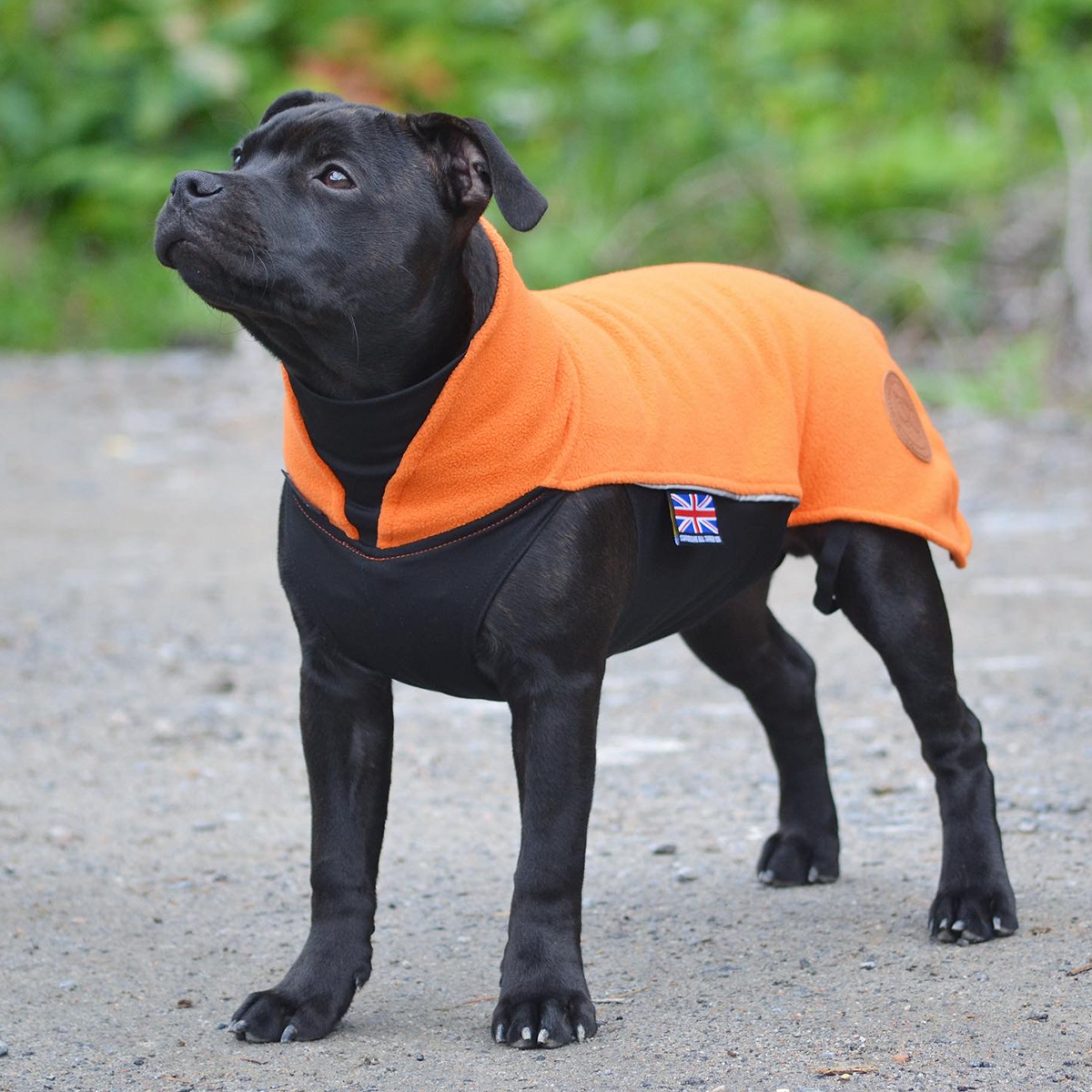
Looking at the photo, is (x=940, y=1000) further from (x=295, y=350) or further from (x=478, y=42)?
(x=478, y=42)

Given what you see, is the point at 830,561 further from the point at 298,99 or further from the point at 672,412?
the point at 298,99

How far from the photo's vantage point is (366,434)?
3.33 meters

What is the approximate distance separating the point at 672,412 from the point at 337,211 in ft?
2.66

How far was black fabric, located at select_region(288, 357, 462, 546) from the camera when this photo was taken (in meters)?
3.30

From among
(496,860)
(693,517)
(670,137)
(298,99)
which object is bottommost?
(496,860)

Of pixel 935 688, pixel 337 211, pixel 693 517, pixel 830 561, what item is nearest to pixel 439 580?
pixel 693 517

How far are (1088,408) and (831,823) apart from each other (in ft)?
22.9

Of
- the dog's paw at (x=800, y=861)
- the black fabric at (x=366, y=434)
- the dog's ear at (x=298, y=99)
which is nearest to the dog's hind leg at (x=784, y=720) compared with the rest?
the dog's paw at (x=800, y=861)

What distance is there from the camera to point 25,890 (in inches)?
173

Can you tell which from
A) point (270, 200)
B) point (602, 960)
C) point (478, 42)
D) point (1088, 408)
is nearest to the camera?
point (270, 200)

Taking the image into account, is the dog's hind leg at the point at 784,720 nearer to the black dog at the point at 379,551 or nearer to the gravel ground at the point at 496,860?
the gravel ground at the point at 496,860

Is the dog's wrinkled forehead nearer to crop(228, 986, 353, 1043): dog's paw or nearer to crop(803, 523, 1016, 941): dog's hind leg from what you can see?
crop(803, 523, 1016, 941): dog's hind leg

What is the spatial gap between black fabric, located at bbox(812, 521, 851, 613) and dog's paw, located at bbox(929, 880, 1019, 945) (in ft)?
2.28

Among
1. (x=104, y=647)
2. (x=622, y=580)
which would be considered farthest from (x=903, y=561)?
(x=104, y=647)
